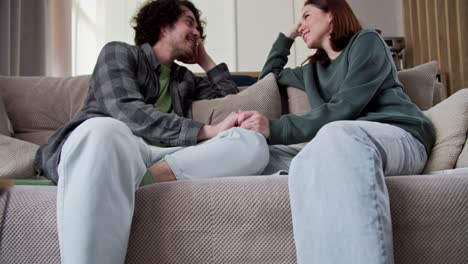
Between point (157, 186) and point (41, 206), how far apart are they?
8.2 inches

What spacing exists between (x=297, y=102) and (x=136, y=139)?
72 cm

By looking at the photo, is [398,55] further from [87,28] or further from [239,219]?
[239,219]

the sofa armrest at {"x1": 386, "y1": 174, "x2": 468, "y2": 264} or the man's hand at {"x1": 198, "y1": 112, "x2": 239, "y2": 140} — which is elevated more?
the man's hand at {"x1": 198, "y1": 112, "x2": 239, "y2": 140}

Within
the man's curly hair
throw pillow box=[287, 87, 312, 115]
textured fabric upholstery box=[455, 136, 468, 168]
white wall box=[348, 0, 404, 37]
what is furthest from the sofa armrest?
white wall box=[348, 0, 404, 37]

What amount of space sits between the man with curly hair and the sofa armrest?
0.36 m

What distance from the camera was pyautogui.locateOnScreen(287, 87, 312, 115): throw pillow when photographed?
1.59 m

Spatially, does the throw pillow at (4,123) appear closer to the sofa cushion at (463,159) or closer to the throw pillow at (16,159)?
the throw pillow at (16,159)

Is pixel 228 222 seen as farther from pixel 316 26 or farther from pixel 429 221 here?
pixel 316 26

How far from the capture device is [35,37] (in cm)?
304

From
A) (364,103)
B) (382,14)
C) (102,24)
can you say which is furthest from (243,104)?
(382,14)

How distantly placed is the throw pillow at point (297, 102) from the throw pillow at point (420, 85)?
32 cm

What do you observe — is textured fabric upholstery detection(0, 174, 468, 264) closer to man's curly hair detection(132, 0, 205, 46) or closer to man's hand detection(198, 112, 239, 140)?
man's hand detection(198, 112, 239, 140)

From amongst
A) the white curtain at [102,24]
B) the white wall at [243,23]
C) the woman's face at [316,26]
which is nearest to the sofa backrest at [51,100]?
the woman's face at [316,26]

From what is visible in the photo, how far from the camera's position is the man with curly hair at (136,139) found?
2.59 ft
